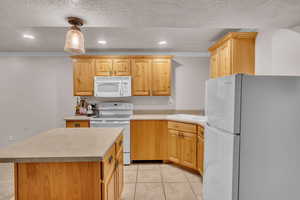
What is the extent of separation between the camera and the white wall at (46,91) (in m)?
3.74

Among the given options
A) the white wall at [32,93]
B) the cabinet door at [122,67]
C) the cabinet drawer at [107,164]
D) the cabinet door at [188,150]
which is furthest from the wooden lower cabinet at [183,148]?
the white wall at [32,93]

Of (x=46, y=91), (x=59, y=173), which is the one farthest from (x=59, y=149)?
(x=46, y=91)

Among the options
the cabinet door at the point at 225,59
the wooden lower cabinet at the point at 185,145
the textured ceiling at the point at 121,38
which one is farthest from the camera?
the wooden lower cabinet at the point at 185,145

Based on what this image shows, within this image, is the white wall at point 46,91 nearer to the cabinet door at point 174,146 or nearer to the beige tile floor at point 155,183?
the cabinet door at point 174,146

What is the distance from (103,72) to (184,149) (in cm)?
221

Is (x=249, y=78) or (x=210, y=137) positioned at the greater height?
(x=249, y=78)

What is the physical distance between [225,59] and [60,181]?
253 cm

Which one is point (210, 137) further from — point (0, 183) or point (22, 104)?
point (22, 104)

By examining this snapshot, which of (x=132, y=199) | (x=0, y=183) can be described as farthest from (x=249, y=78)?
(x=0, y=183)

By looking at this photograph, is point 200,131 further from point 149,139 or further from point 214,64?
point 214,64

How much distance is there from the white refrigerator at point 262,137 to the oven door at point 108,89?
239 cm

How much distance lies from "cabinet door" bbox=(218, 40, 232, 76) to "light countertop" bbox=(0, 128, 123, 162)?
1927 millimetres

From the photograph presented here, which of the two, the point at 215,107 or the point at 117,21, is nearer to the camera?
the point at 117,21

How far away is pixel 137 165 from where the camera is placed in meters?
3.13
